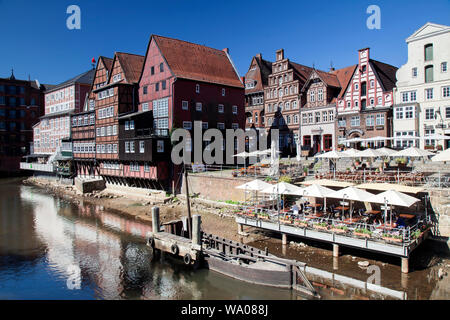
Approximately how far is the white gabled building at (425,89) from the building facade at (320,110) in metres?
8.72

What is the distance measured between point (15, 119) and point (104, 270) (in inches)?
2962

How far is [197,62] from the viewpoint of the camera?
43469 millimetres

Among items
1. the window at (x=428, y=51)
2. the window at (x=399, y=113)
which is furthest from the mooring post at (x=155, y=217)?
the window at (x=428, y=51)

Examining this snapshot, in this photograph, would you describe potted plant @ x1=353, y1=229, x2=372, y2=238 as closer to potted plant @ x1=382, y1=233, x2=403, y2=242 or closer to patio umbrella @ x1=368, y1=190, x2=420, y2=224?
potted plant @ x1=382, y1=233, x2=403, y2=242

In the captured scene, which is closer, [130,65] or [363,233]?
[363,233]

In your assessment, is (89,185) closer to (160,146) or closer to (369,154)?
(160,146)

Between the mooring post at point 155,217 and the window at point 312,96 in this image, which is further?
the window at point 312,96

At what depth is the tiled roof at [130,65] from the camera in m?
45.5

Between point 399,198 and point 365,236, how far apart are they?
262 centimetres

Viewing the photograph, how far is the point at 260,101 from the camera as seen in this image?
5341 centimetres

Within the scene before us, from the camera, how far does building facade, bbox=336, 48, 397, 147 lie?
3712cm

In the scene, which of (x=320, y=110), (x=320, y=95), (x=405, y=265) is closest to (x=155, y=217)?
(x=405, y=265)

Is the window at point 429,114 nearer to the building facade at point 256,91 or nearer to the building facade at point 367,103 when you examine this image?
the building facade at point 367,103
